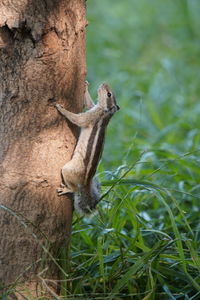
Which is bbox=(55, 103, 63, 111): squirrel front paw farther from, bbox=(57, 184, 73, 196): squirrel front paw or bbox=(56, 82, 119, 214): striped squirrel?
bbox=(57, 184, 73, 196): squirrel front paw

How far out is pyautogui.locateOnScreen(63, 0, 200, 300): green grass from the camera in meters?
3.12

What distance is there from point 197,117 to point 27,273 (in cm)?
436

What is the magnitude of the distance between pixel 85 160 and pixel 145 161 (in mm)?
1073

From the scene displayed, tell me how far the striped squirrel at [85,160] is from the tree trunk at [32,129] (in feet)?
0.19

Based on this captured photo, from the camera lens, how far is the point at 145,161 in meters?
3.99

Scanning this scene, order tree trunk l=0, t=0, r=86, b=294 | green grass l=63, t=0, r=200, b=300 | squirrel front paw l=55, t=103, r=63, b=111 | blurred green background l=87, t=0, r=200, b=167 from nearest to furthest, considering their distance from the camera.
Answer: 1. tree trunk l=0, t=0, r=86, b=294
2. squirrel front paw l=55, t=103, r=63, b=111
3. green grass l=63, t=0, r=200, b=300
4. blurred green background l=87, t=0, r=200, b=167

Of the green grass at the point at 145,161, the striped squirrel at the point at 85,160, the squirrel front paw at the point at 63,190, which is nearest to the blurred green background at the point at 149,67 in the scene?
the green grass at the point at 145,161

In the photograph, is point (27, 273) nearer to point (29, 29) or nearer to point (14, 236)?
point (14, 236)

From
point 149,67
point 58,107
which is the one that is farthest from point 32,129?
point 149,67

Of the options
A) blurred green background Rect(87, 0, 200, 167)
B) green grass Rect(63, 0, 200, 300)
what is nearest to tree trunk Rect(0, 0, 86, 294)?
green grass Rect(63, 0, 200, 300)

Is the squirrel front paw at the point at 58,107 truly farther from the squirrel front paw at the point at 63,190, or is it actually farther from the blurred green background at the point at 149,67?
the blurred green background at the point at 149,67

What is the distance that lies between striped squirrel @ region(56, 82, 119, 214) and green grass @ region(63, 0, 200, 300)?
136 millimetres

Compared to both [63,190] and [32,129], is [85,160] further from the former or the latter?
[32,129]

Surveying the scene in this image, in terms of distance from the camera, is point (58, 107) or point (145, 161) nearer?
point (58, 107)
